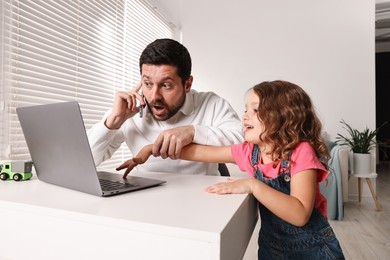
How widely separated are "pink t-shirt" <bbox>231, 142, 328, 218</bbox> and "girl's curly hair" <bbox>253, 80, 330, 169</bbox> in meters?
0.03

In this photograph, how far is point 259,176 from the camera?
86 centimetres

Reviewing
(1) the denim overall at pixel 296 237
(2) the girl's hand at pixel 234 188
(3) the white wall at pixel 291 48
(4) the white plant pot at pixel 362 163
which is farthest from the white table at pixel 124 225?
(3) the white wall at pixel 291 48

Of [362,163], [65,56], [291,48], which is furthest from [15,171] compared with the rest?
[291,48]

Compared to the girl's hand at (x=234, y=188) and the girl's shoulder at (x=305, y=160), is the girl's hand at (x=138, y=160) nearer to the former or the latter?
the girl's hand at (x=234, y=188)

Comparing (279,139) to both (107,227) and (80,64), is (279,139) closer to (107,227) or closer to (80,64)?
(107,227)

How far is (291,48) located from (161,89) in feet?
9.53

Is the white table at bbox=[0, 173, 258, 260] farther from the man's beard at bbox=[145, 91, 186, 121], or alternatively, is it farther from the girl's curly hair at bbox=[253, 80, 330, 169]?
the man's beard at bbox=[145, 91, 186, 121]

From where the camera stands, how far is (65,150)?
25.3 inches

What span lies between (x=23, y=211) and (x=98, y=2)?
2055 millimetres

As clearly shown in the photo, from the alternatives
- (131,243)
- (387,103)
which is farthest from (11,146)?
(387,103)

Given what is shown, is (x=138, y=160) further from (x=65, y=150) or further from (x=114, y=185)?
(x=65, y=150)

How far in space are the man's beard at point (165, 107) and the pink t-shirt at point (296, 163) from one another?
42 cm

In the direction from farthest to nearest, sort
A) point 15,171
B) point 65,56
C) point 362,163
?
point 362,163 < point 65,56 < point 15,171

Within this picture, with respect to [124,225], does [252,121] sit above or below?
above
